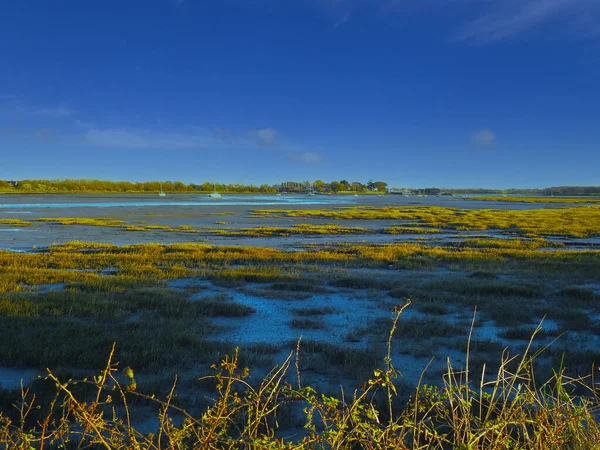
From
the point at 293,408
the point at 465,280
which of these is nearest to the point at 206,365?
the point at 293,408

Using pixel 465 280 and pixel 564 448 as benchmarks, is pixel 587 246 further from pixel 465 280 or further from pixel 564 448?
pixel 564 448

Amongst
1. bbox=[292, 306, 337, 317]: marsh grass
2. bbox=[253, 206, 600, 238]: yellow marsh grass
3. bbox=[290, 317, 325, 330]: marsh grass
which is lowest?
bbox=[253, 206, 600, 238]: yellow marsh grass

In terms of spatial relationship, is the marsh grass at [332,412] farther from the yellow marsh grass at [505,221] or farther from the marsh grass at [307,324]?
the yellow marsh grass at [505,221]

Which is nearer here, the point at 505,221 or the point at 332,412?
the point at 332,412

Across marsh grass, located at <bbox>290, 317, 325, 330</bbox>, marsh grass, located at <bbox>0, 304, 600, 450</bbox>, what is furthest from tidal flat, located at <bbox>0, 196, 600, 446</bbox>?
marsh grass, located at <bbox>0, 304, 600, 450</bbox>

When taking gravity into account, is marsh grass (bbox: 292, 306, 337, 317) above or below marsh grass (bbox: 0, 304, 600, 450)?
below

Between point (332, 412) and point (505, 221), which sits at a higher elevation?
point (332, 412)

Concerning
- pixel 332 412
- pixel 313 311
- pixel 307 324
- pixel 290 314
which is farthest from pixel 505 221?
pixel 332 412

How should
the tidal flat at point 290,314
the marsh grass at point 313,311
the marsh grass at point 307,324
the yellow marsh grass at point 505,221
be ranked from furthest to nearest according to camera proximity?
the yellow marsh grass at point 505,221 → the marsh grass at point 313,311 → the marsh grass at point 307,324 → the tidal flat at point 290,314

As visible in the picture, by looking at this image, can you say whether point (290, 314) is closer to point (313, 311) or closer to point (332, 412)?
point (313, 311)

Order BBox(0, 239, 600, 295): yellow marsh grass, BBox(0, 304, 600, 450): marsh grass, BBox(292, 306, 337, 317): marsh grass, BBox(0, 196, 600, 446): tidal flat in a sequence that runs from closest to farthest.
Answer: BBox(0, 304, 600, 450): marsh grass < BBox(0, 196, 600, 446): tidal flat < BBox(292, 306, 337, 317): marsh grass < BBox(0, 239, 600, 295): yellow marsh grass

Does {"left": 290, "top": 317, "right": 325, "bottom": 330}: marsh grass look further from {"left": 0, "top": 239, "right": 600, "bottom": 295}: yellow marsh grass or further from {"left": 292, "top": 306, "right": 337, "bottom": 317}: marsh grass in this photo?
{"left": 0, "top": 239, "right": 600, "bottom": 295}: yellow marsh grass

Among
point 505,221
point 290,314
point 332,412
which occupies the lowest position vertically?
point 505,221

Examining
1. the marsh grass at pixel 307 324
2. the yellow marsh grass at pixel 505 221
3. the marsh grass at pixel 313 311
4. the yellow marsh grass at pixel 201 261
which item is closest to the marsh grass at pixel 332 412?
the marsh grass at pixel 307 324
